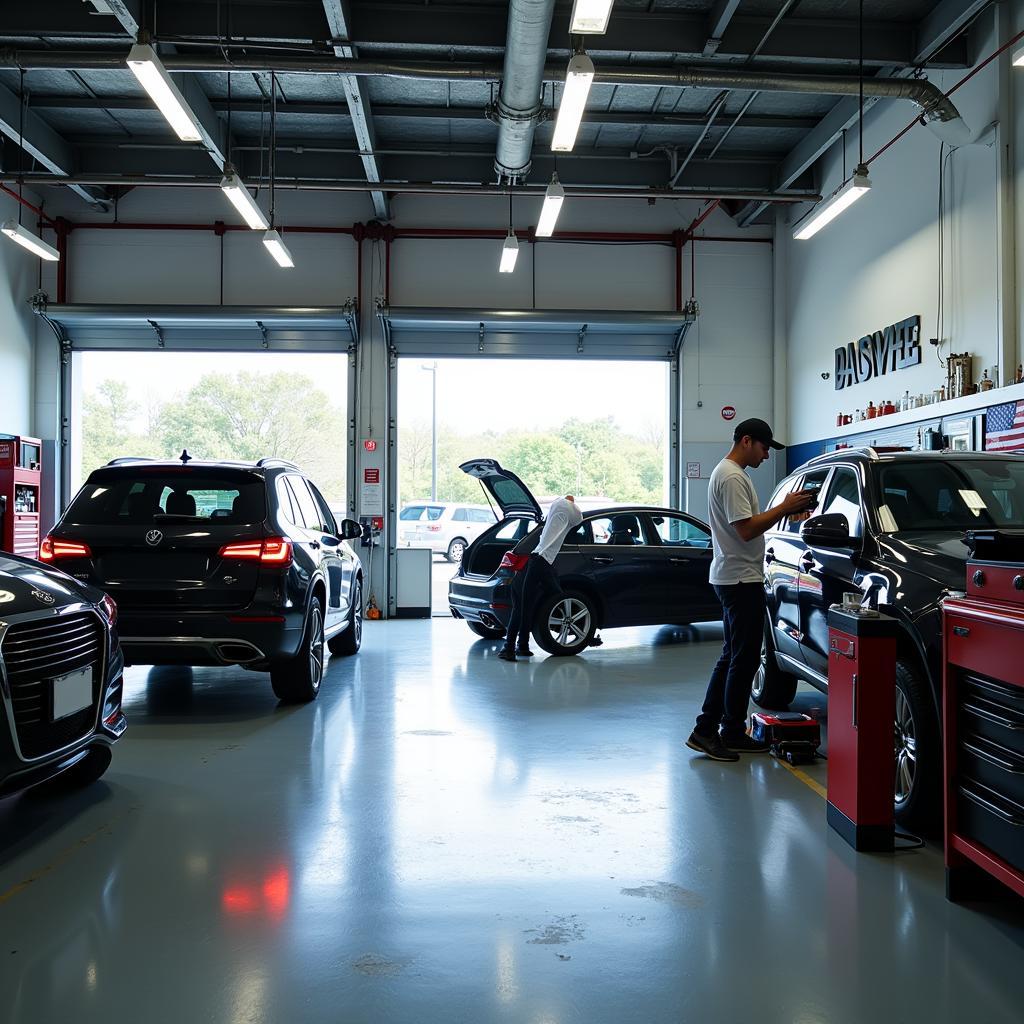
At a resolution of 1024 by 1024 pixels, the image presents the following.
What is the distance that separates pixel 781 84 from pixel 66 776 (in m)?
8.00

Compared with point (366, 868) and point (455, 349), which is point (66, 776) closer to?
point (366, 868)

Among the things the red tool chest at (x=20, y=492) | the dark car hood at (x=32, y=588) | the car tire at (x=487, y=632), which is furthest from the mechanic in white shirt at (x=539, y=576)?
the red tool chest at (x=20, y=492)

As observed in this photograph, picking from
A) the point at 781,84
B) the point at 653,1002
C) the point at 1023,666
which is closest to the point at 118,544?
the point at 653,1002

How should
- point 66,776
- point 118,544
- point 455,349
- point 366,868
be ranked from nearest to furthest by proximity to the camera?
point 366,868, point 66,776, point 118,544, point 455,349

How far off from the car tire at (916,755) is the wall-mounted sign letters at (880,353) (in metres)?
6.61

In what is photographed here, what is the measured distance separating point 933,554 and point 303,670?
13.0ft

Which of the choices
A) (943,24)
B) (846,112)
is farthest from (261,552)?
(846,112)

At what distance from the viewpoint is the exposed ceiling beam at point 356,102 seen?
7.74 metres

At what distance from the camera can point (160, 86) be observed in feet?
21.2

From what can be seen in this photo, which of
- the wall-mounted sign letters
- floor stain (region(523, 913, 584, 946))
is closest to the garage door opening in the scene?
the wall-mounted sign letters

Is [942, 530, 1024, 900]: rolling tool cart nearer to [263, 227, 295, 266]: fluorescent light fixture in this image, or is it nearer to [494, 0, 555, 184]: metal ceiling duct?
[494, 0, 555, 184]: metal ceiling duct

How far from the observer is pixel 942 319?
8828mm

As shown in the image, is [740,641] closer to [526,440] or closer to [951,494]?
[951,494]

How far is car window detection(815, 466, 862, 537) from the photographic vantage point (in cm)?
448
